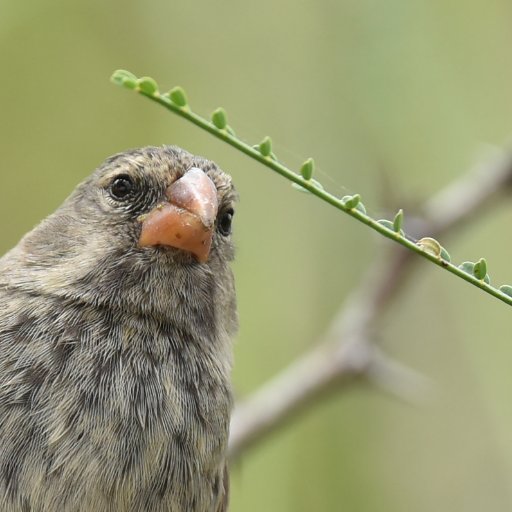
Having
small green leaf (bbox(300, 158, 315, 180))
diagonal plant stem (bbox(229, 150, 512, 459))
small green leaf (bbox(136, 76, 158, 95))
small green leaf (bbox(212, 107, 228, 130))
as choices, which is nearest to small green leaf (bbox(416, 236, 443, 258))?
small green leaf (bbox(300, 158, 315, 180))

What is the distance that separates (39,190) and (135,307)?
9.08 ft

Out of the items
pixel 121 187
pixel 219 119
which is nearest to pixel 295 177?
pixel 219 119

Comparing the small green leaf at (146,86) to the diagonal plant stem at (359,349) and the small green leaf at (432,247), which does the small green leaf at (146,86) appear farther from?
the diagonal plant stem at (359,349)

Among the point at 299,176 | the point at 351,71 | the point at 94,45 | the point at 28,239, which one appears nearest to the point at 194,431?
the point at 28,239

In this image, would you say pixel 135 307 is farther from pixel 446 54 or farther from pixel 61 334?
pixel 446 54

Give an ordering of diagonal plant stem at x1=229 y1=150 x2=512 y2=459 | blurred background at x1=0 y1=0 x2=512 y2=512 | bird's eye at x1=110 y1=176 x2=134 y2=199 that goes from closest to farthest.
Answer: bird's eye at x1=110 y1=176 x2=134 y2=199, diagonal plant stem at x1=229 y1=150 x2=512 y2=459, blurred background at x1=0 y1=0 x2=512 y2=512

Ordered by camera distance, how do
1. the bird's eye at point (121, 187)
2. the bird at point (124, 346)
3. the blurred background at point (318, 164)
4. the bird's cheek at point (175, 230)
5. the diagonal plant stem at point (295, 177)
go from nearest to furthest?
the diagonal plant stem at point (295, 177)
the bird at point (124, 346)
the bird's cheek at point (175, 230)
the bird's eye at point (121, 187)
the blurred background at point (318, 164)

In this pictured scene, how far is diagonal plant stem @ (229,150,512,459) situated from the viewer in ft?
13.9

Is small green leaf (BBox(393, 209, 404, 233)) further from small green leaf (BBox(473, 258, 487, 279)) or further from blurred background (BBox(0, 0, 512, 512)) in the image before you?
blurred background (BBox(0, 0, 512, 512))

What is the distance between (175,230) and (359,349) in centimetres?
130

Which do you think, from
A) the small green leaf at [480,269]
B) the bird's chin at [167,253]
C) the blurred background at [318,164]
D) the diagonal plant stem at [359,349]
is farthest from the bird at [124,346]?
the blurred background at [318,164]

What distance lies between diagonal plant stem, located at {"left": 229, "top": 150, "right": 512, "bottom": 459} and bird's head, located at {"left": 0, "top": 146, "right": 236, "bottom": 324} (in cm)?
76

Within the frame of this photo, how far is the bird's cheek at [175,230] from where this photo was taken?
10.9 feet

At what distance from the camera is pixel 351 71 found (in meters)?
4.98
